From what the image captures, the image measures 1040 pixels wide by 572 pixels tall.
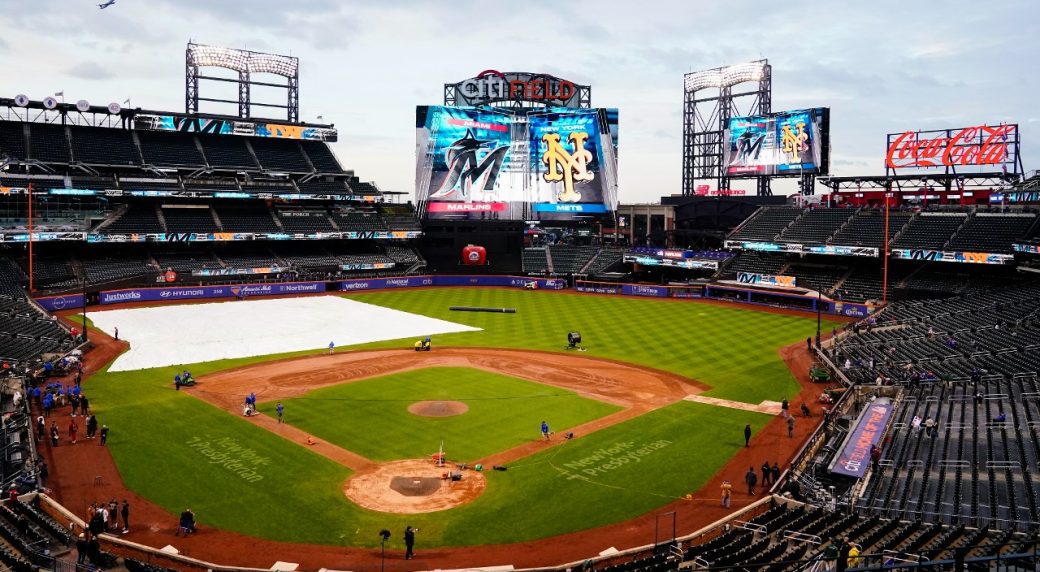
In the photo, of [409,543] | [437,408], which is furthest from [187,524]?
[437,408]

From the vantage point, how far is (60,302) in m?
65.2

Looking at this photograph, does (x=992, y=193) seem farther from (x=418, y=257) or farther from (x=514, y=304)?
(x=418, y=257)

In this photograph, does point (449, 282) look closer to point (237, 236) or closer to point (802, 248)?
point (237, 236)

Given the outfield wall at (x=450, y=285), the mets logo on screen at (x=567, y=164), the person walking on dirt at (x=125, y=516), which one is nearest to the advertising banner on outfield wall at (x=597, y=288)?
the outfield wall at (x=450, y=285)

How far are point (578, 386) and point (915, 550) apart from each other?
24.0 meters

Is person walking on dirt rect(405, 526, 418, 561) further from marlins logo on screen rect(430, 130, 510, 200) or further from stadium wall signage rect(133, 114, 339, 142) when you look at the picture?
stadium wall signage rect(133, 114, 339, 142)

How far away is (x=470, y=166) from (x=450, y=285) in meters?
15.4

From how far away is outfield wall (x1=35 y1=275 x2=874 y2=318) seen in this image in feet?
227

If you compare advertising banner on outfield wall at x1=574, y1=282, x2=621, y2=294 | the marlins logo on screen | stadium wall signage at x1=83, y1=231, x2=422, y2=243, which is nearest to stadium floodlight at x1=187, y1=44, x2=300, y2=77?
stadium wall signage at x1=83, y1=231, x2=422, y2=243

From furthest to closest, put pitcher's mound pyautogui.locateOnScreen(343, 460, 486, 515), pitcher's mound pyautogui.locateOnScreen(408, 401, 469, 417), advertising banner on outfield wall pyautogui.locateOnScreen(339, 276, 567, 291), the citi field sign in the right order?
the citi field sign
advertising banner on outfield wall pyautogui.locateOnScreen(339, 276, 567, 291)
pitcher's mound pyautogui.locateOnScreen(408, 401, 469, 417)
pitcher's mound pyautogui.locateOnScreen(343, 460, 486, 515)

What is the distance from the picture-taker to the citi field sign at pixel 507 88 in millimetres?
91875

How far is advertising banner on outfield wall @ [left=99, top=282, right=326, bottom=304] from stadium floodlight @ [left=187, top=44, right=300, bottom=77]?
101 ft

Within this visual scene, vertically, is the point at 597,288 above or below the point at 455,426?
above

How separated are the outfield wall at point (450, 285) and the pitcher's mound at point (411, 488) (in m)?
45.2
